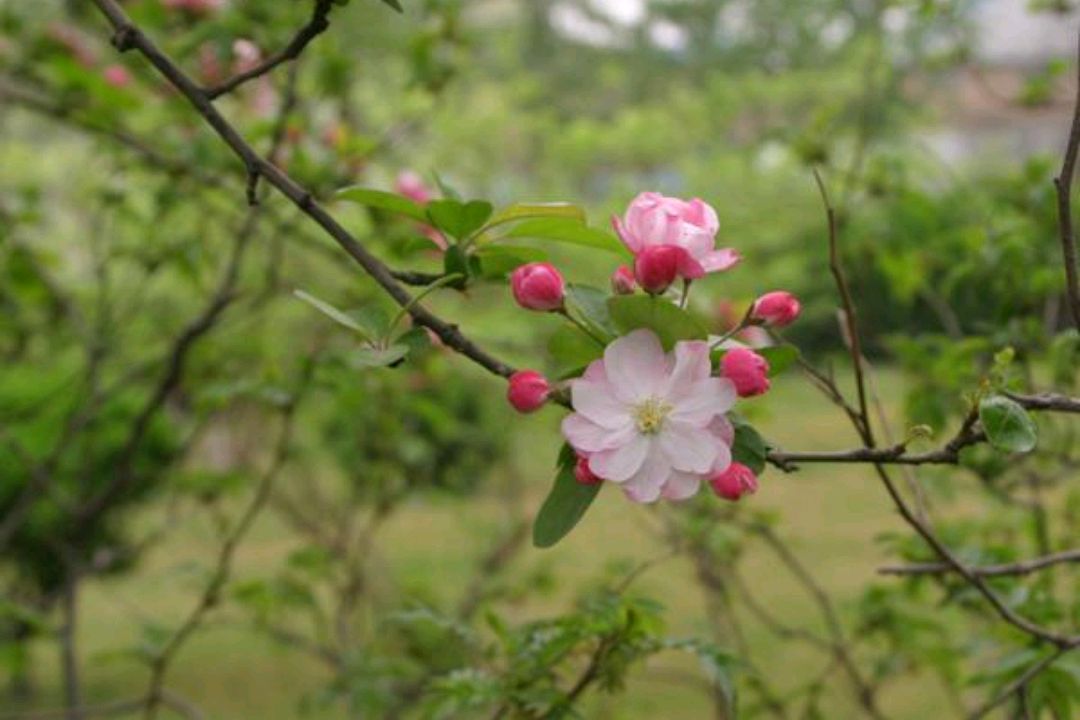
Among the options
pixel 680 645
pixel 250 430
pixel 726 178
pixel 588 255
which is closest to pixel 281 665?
pixel 250 430

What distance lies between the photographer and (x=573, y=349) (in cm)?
68

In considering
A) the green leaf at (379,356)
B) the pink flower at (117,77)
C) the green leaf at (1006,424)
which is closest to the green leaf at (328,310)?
the green leaf at (379,356)

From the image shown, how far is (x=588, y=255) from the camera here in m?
3.33

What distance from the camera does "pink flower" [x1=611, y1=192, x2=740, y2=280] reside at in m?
0.67

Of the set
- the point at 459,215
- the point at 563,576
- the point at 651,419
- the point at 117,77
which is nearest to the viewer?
the point at 651,419

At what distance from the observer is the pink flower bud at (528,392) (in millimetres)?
654

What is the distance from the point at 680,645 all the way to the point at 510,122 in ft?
18.1

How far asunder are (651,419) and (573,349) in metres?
0.07

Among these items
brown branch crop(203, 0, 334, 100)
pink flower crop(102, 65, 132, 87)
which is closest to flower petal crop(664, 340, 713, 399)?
brown branch crop(203, 0, 334, 100)

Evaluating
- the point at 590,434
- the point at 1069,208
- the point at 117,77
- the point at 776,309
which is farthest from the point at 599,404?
the point at 117,77

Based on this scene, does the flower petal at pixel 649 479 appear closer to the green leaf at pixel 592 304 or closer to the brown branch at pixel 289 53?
the green leaf at pixel 592 304

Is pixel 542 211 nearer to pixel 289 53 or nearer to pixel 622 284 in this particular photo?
pixel 622 284

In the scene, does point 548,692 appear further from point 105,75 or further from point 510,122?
point 510,122

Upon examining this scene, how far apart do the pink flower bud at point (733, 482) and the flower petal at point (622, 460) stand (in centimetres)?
4
